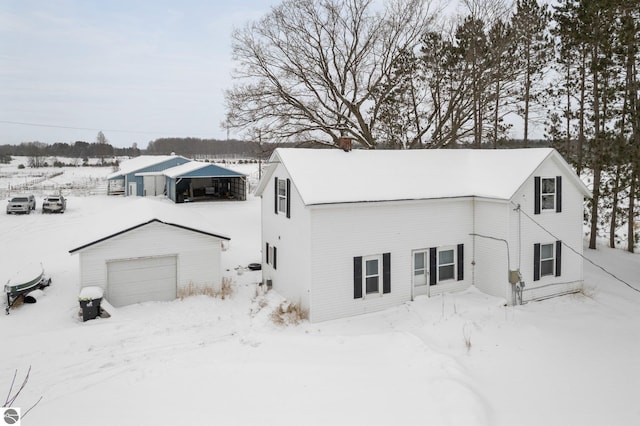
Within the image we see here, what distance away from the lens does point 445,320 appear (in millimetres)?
12992

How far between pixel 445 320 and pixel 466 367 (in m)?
2.94

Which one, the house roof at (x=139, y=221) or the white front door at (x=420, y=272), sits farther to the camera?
the white front door at (x=420, y=272)

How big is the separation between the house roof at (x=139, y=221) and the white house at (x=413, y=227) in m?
3.04

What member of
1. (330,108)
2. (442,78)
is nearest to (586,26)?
(442,78)

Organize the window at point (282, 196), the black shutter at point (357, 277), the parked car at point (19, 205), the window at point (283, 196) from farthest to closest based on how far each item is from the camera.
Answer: the parked car at point (19, 205), the window at point (282, 196), the window at point (283, 196), the black shutter at point (357, 277)

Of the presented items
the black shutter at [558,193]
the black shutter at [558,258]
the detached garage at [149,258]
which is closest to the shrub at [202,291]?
the detached garage at [149,258]

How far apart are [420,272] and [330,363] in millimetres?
5998

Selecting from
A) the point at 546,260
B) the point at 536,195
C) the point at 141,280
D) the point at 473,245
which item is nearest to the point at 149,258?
the point at 141,280

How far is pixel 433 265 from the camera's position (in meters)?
15.2

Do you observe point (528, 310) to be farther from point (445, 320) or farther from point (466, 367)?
point (466, 367)

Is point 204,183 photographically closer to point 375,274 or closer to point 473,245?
point 375,274

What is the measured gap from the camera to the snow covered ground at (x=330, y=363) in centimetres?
828

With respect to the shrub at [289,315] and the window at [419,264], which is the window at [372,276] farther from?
the shrub at [289,315]

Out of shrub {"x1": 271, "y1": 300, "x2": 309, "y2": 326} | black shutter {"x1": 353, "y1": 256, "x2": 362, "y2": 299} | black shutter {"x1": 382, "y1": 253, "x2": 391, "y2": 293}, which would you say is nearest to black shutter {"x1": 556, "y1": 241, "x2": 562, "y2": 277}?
black shutter {"x1": 382, "y1": 253, "x2": 391, "y2": 293}
